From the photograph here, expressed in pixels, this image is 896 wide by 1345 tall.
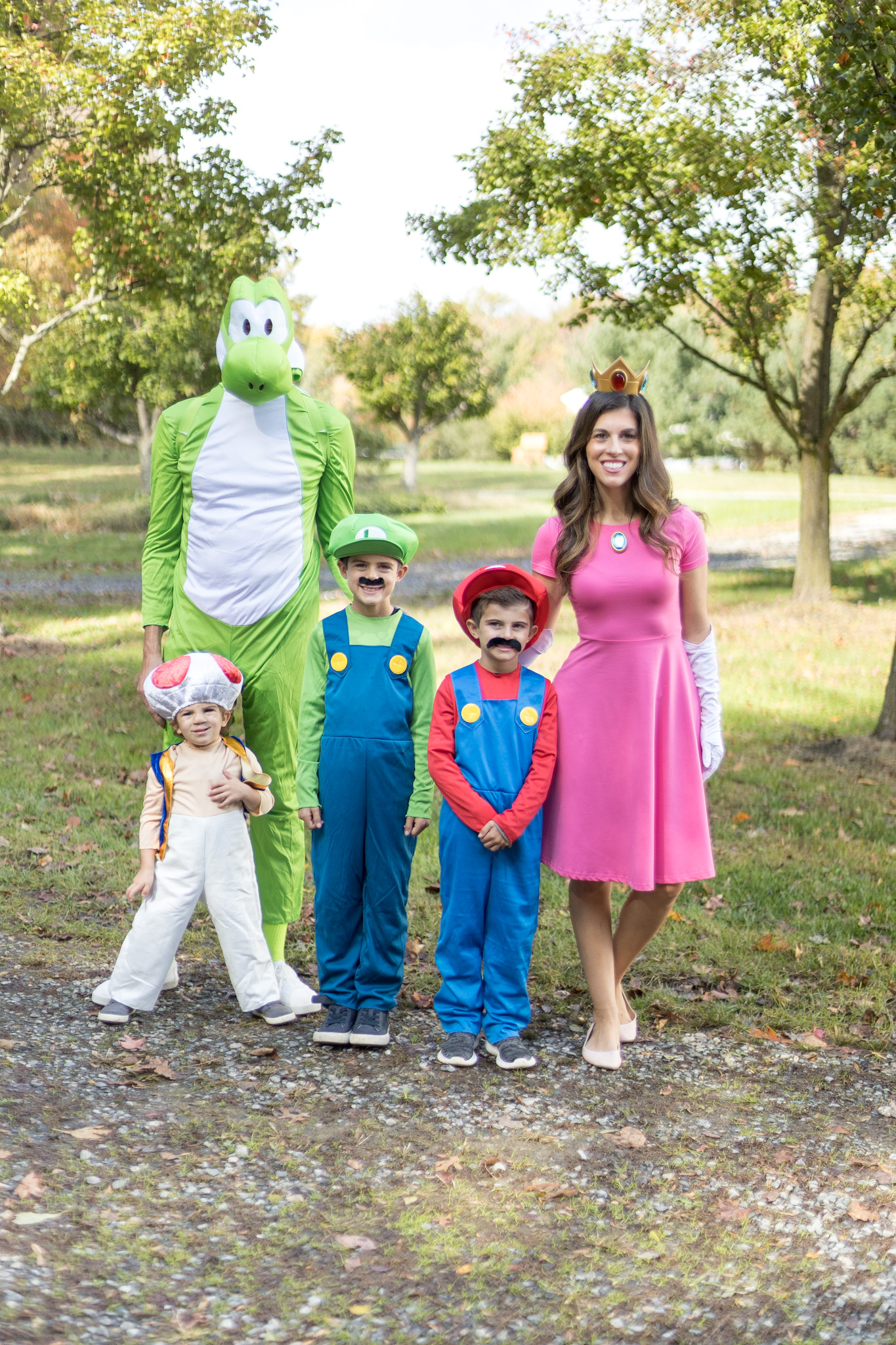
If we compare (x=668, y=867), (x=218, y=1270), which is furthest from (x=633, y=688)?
(x=218, y=1270)

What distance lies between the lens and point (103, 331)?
801 inches

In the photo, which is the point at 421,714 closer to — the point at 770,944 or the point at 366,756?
the point at 366,756

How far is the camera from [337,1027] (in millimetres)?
4062

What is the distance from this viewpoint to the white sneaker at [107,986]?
4.23 meters

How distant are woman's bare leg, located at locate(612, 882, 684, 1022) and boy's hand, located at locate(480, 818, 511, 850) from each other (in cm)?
54

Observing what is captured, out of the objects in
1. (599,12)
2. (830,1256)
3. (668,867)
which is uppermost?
(599,12)

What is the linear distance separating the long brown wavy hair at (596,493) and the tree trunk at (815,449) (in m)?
11.4

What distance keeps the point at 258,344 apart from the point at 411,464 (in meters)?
31.1

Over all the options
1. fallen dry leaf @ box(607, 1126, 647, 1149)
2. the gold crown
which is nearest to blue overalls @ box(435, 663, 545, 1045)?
fallen dry leaf @ box(607, 1126, 647, 1149)

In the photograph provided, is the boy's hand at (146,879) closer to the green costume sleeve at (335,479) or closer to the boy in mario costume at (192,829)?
the boy in mario costume at (192,829)

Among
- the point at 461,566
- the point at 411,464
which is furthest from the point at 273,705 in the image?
the point at 411,464

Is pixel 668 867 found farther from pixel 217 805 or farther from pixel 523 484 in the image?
pixel 523 484

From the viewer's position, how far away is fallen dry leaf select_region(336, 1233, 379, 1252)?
2.96 metres

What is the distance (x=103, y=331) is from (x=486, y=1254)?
63.9ft
